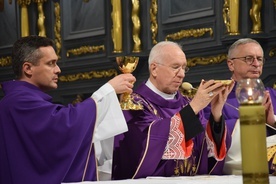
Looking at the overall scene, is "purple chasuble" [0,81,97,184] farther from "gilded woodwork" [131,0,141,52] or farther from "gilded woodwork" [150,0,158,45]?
"gilded woodwork" [131,0,141,52]

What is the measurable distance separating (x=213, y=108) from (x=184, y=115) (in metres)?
0.18

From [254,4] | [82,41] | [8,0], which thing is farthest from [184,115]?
[8,0]


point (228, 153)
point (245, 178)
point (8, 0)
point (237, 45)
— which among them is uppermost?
point (8, 0)

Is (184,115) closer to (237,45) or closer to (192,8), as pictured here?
(237,45)

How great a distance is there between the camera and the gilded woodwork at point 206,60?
6.78m

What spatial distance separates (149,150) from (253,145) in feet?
8.54

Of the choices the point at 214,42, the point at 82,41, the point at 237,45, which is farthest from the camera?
the point at 82,41

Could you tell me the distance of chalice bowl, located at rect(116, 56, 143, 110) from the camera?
4.31 m

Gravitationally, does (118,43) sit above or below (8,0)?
below

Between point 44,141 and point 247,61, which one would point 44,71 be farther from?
point 247,61

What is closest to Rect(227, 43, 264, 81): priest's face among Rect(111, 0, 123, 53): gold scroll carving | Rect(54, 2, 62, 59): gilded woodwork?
Rect(111, 0, 123, 53): gold scroll carving

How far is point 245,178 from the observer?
6.31 ft

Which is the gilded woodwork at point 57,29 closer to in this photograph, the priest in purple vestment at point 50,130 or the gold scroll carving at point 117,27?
the gold scroll carving at point 117,27

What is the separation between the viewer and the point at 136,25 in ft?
24.8
